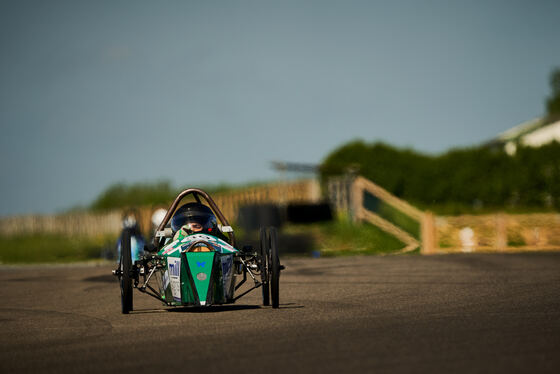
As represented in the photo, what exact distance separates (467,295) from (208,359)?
6.21 meters

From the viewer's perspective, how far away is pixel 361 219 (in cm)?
3353

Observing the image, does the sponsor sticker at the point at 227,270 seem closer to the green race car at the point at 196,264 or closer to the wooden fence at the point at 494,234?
the green race car at the point at 196,264

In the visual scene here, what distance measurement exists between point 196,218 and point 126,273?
1373 millimetres

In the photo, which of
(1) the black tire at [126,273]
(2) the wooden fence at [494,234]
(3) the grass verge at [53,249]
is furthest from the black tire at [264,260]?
(3) the grass verge at [53,249]

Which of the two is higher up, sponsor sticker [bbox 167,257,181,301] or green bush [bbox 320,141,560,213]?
green bush [bbox 320,141,560,213]

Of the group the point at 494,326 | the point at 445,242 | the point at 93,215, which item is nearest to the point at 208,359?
the point at 494,326

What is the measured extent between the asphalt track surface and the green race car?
0.27 meters

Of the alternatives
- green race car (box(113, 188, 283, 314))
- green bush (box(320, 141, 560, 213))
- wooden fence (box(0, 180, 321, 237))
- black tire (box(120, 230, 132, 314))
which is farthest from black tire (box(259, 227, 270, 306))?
green bush (box(320, 141, 560, 213))

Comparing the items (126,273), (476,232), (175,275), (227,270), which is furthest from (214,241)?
(476,232)

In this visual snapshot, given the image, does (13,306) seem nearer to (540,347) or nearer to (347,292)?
(347,292)

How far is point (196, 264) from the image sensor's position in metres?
10.3

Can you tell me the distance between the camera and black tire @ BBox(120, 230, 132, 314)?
34.8ft

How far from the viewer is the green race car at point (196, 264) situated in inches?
407

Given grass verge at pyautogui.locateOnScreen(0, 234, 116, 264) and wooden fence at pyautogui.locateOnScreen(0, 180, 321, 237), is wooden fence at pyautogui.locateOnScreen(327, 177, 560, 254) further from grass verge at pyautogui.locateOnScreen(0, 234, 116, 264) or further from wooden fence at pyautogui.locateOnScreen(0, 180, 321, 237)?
grass verge at pyautogui.locateOnScreen(0, 234, 116, 264)
